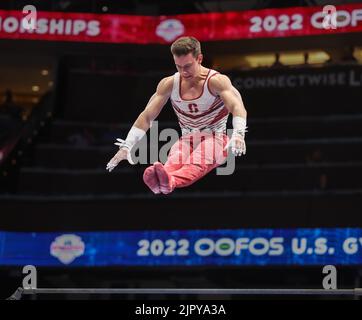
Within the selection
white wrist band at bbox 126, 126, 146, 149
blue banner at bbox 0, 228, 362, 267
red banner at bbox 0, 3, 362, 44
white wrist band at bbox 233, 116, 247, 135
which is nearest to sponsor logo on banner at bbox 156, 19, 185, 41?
red banner at bbox 0, 3, 362, 44

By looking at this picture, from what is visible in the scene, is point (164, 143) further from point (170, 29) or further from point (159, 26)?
point (159, 26)

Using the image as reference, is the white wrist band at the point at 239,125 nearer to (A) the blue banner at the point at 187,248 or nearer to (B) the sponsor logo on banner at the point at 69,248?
(A) the blue banner at the point at 187,248

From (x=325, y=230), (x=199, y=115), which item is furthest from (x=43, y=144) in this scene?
(x=199, y=115)

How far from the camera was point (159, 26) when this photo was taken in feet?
77.7

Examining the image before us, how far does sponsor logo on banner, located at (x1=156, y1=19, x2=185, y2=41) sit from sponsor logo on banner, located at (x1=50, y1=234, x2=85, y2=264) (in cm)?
595

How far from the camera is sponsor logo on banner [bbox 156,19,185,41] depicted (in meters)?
23.4

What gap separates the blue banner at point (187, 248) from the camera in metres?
20.2

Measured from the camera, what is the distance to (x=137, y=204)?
21297mm

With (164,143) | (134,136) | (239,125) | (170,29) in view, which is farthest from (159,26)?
(239,125)

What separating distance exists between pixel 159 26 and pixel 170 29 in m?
0.38
